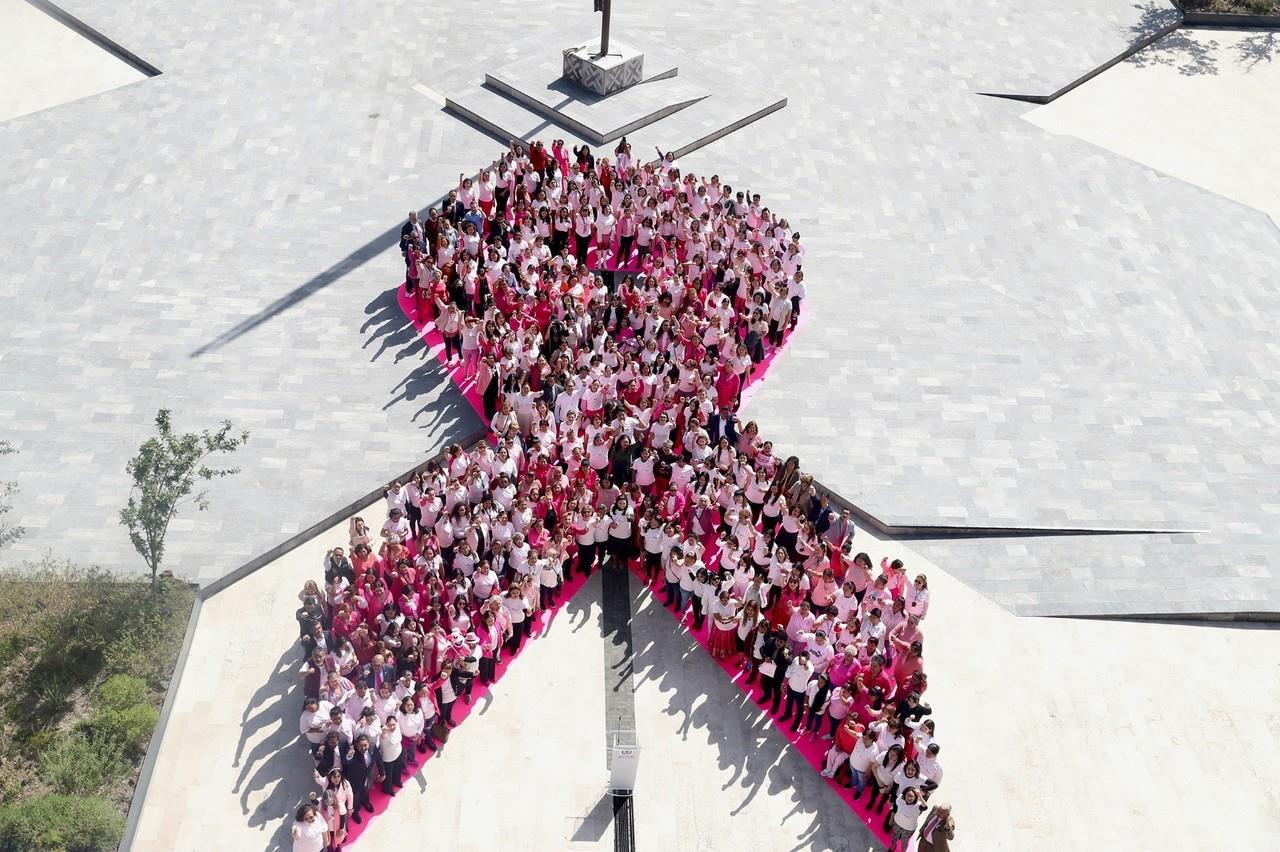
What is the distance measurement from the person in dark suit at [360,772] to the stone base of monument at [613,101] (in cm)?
1470

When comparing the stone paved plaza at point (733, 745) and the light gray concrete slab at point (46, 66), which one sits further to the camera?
the light gray concrete slab at point (46, 66)

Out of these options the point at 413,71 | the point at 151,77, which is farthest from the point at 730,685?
the point at 151,77

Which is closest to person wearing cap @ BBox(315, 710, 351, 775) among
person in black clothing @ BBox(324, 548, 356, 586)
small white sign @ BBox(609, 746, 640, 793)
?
person in black clothing @ BBox(324, 548, 356, 586)

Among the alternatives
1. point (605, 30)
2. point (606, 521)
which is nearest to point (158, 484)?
point (606, 521)

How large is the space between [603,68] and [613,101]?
70cm

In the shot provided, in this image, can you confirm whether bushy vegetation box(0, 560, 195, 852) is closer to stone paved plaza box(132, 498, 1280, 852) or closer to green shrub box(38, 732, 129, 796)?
green shrub box(38, 732, 129, 796)

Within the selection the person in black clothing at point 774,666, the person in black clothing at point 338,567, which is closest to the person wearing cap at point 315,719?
the person in black clothing at point 338,567

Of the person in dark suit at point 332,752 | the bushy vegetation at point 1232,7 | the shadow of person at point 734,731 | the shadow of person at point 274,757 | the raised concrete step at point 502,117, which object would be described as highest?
the bushy vegetation at point 1232,7

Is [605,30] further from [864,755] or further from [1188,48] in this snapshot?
[864,755]

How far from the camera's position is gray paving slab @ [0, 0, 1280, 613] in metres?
18.4

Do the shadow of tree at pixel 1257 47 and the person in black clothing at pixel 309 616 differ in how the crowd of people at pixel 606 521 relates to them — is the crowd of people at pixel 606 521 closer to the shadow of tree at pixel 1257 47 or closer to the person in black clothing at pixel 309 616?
the person in black clothing at pixel 309 616

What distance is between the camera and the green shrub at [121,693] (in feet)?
49.7

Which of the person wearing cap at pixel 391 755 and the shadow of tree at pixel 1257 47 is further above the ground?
the shadow of tree at pixel 1257 47

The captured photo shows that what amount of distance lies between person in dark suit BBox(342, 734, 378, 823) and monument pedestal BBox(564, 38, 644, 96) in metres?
16.5
